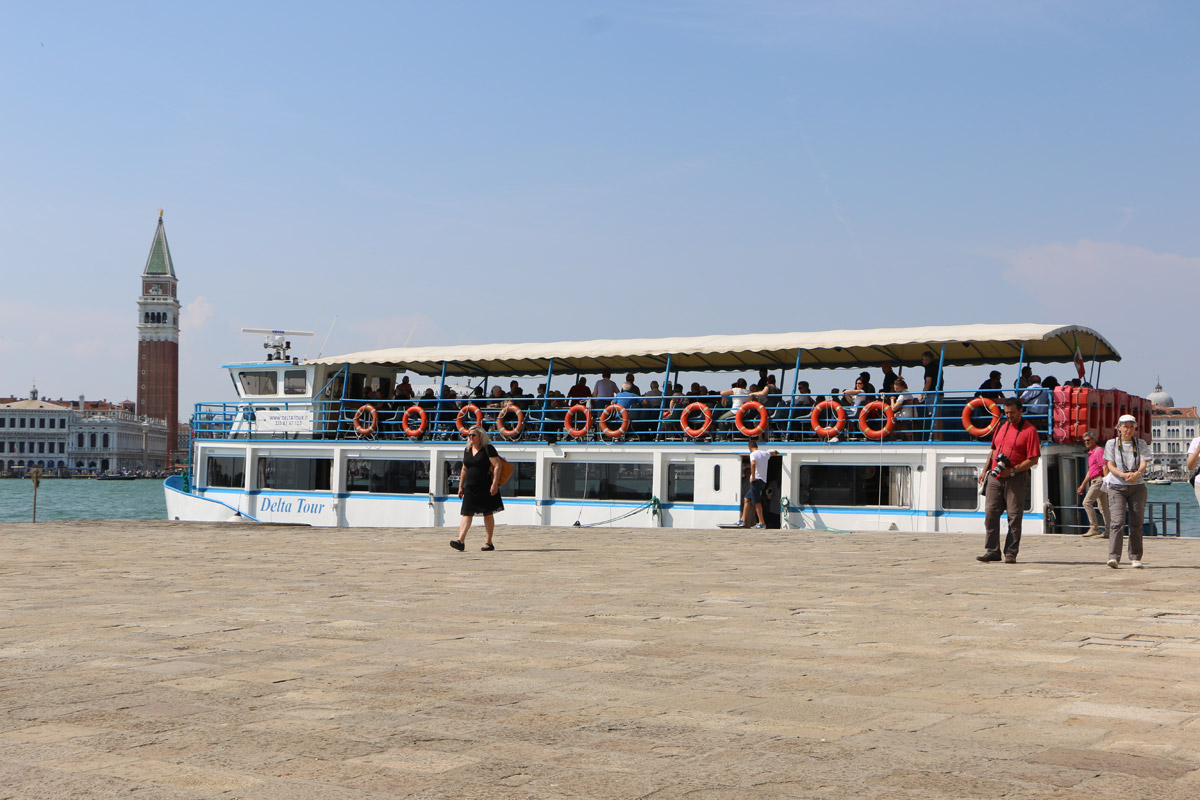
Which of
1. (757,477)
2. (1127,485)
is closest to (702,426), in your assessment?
(757,477)

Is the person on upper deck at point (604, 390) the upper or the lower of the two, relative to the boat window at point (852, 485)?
upper

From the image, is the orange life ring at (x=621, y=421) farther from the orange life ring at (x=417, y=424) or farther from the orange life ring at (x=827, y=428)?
the orange life ring at (x=417, y=424)

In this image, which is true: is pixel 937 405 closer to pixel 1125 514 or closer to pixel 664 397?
pixel 664 397

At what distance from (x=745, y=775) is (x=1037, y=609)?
16.8ft


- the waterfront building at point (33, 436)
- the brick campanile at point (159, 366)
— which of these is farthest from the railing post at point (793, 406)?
the waterfront building at point (33, 436)

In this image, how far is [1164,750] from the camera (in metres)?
4.23

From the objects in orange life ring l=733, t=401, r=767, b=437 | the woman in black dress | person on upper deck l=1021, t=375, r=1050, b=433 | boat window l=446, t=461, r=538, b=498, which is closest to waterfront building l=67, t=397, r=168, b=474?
boat window l=446, t=461, r=538, b=498

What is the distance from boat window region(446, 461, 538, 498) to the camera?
25641 mm

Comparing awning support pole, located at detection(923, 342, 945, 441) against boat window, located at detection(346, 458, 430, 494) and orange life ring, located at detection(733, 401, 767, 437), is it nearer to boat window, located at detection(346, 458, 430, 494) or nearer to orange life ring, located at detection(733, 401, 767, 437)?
orange life ring, located at detection(733, 401, 767, 437)

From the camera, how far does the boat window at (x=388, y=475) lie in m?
26.6

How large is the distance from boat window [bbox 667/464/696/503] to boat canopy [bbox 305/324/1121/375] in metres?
2.36

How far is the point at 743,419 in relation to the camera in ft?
75.6

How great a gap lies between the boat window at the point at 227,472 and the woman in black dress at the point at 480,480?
16.3m

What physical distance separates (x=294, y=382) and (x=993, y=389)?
1700 centimetres
